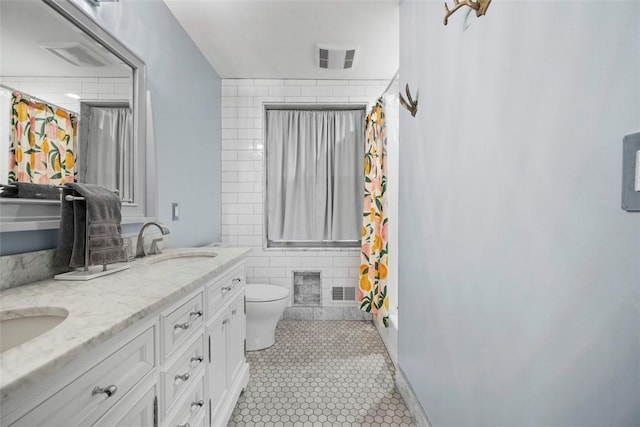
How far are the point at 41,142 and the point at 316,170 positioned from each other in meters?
2.23

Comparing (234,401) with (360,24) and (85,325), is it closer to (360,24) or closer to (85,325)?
(85,325)

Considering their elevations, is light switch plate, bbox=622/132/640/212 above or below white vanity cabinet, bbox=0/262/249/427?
above

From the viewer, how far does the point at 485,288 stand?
0.90 metres

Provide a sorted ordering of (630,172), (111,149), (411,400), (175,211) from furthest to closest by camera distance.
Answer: (175,211) → (411,400) → (111,149) → (630,172)

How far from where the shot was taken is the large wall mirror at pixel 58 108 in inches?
36.7

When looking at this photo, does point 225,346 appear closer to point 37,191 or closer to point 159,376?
point 159,376

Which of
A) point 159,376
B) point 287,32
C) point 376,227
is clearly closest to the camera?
point 159,376

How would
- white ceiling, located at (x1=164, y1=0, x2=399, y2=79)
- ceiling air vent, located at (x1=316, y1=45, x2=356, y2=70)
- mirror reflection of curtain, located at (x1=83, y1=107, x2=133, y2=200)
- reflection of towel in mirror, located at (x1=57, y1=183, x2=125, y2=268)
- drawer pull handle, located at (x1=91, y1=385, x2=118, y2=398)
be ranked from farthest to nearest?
1. ceiling air vent, located at (x1=316, y1=45, x2=356, y2=70)
2. white ceiling, located at (x1=164, y1=0, x2=399, y2=79)
3. mirror reflection of curtain, located at (x1=83, y1=107, x2=133, y2=200)
4. reflection of towel in mirror, located at (x1=57, y1=183, x2=125, y2=268)
5. drawer pull handle, located at (x1=91, y1=385, x2=118, y2=398)

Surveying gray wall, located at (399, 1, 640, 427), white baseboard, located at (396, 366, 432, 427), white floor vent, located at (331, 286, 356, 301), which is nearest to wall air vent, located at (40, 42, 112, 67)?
gray wall, located at (399, 1, 640, 427)

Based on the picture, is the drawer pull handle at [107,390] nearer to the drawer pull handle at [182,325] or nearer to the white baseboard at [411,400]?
the drawer pull handle at [182,325]

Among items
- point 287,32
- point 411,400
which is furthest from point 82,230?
point 287,32

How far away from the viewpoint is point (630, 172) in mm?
475

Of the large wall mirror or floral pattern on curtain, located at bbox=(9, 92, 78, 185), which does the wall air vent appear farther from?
floral pattern on curtain, located at bbox=(9, 92, 78, 185)

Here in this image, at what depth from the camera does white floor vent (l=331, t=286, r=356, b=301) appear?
9.62ft
